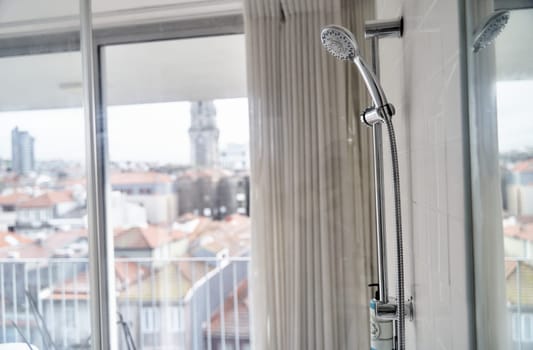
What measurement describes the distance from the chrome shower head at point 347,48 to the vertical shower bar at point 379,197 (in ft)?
0.60

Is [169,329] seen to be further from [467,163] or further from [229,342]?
[467,163]

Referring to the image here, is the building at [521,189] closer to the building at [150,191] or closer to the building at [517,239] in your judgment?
the building at [517,239]

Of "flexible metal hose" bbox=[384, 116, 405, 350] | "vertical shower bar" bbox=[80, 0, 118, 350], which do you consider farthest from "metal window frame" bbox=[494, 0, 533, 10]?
"vertical shower bar" bbox=[80, 0, 118, 350]

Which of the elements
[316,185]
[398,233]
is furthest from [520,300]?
[316,185]

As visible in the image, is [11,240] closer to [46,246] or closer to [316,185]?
[46,246]

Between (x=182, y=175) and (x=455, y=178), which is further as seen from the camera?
(x=182, y=175)

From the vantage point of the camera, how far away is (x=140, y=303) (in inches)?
72.8

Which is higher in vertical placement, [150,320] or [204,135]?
[204,135]

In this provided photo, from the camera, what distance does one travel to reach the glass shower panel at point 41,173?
1671mm

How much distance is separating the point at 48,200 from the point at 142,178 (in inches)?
14.2

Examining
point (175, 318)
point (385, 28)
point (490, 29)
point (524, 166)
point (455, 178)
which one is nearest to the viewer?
point (524, 166)

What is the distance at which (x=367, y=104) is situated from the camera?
1559mm

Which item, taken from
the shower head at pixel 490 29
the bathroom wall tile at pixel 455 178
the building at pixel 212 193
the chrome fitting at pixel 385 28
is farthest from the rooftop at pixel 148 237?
the shower head at pixel 490 29

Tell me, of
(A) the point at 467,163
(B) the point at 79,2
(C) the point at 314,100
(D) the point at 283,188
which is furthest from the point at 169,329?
(A) the point at 467,163
